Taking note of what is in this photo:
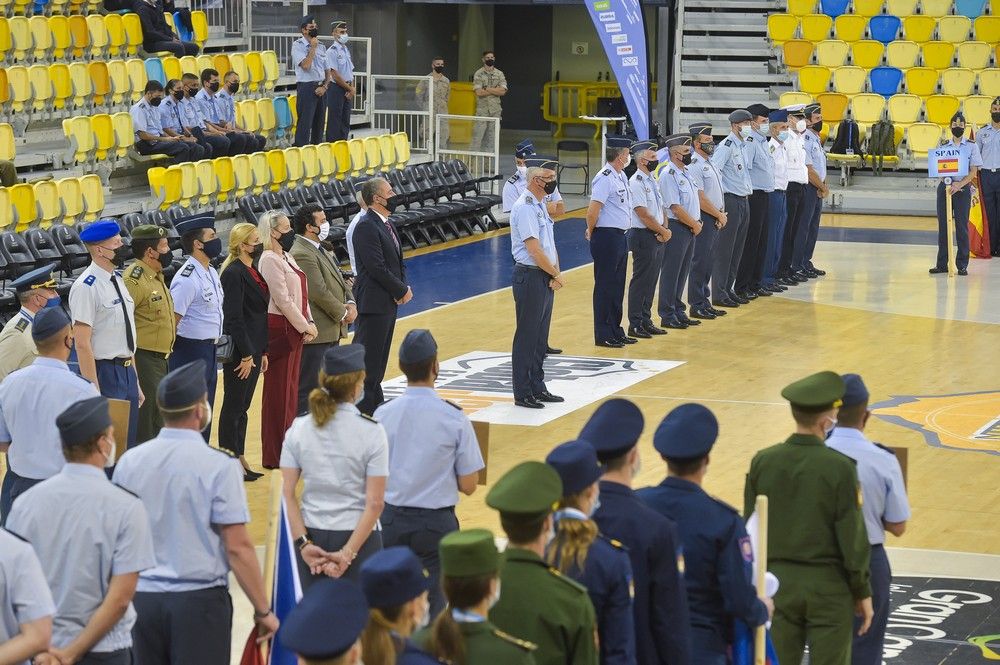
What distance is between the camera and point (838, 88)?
24.8 metres

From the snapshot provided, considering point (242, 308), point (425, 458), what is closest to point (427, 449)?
point (425, 458)

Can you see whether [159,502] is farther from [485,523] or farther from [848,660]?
[485,523]

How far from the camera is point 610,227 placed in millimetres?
13734

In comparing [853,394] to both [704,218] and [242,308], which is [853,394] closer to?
[242,308]

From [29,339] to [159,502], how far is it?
3.14m

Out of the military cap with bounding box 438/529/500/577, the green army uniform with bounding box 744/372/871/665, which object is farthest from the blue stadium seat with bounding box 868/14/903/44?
the military cap with bounding box 438/529/500/577

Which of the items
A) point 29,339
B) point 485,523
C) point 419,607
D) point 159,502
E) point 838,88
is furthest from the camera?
point 838,88

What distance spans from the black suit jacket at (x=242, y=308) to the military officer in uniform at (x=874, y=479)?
15.5 ft

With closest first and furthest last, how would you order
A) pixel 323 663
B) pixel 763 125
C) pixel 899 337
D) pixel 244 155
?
1. pixel 323 663
2. pixel 899 337
3. pixel 763 125
4. pixel 244 155

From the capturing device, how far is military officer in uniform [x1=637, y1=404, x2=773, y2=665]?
15.9 feet

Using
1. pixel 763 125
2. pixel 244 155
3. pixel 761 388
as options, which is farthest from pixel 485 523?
pixel 244 155

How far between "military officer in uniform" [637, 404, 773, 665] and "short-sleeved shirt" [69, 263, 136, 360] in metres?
4.36

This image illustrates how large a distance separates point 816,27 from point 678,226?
12.1m

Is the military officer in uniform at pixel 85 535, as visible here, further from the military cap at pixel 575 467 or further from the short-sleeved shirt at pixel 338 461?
the military cap at pixel 575 467
